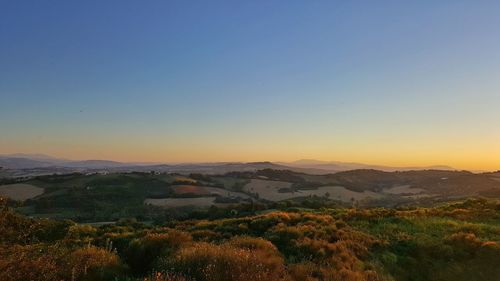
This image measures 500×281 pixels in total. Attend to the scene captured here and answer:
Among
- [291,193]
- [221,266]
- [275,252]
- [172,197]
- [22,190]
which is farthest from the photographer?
[291,193]

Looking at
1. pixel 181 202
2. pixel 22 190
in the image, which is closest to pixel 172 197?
pixel 181 202

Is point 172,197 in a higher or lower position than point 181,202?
higher

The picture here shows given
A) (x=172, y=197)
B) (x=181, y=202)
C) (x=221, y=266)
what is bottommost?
(x=181, y=202)

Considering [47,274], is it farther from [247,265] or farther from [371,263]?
[371,263]

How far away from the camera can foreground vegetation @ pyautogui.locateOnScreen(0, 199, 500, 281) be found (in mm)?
8891

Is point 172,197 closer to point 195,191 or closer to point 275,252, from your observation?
point 195,191

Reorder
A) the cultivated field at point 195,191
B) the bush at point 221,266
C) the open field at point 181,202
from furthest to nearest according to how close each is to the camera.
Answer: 1. the cultivated field at point 195,191
2. the open field at point 181,202
3. the bush at point 221,266

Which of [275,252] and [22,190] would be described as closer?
[275,252]

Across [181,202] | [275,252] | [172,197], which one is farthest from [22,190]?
[275,252]

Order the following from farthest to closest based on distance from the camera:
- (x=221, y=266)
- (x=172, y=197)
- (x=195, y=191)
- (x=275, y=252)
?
(x=195, y=191)
(x=172, y=197)
(x=275, y=252)
(x=221, y=266)

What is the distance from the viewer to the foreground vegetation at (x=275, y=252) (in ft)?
Result: 29.2

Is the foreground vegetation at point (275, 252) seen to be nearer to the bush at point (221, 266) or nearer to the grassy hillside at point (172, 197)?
the bush at point (221, 266)

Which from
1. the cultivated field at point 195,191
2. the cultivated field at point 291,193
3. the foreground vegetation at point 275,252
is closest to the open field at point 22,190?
the cultivated field at point 195,191

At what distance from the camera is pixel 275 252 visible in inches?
520
